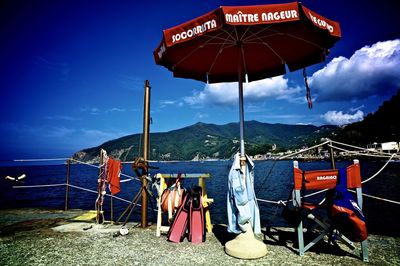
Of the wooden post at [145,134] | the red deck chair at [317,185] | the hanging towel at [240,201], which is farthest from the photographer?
the wooden post at [145,134]

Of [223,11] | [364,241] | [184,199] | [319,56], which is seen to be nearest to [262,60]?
[319,56]

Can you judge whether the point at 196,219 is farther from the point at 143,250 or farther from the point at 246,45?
the point at 246,45

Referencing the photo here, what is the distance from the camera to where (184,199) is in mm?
5242

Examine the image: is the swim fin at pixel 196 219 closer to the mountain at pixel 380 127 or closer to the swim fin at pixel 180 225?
the swim fin at pixel 180 225

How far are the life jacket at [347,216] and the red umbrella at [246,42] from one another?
187 cm

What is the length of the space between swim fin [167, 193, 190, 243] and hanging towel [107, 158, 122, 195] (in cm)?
238

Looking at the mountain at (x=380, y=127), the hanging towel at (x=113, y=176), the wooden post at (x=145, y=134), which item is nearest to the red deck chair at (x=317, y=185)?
the wooden post at (x=145, y=134)

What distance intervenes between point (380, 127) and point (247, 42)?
4785 inches

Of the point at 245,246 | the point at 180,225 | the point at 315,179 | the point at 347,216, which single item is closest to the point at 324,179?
the point at 315,179

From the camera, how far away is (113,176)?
656cm

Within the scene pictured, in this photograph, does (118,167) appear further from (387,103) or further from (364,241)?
(387,103)

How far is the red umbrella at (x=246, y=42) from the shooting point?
3264 mm

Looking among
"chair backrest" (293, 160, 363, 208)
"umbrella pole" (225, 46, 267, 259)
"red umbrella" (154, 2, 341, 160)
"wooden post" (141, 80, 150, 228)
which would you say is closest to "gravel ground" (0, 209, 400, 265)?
"umbrella pole" (225, 46, 267, 259)

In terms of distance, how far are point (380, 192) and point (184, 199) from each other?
1329 inches
